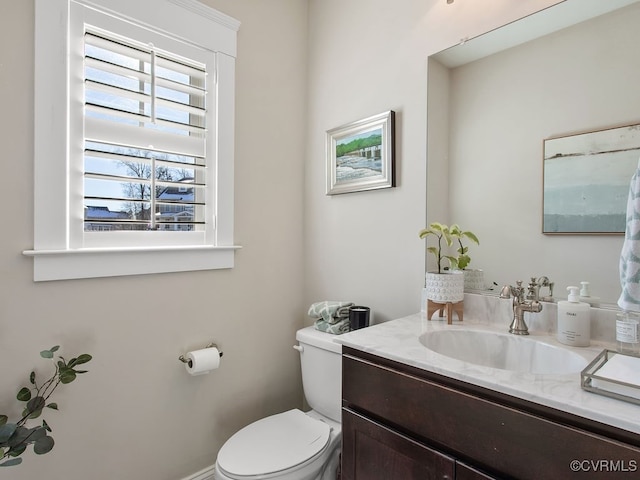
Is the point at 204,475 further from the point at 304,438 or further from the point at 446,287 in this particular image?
the point at 446,287

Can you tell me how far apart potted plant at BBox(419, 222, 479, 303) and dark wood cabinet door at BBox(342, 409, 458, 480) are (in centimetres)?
50

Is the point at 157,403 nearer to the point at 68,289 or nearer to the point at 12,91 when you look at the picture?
the point at 68,289

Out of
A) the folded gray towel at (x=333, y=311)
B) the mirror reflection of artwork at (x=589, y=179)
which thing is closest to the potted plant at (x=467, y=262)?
the mirror reflection of artwork at (x=589, y=179)

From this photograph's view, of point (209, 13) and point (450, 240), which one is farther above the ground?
point (209, 13)

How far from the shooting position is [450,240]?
53.2 inches

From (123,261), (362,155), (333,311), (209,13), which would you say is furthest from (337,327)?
(209,13)

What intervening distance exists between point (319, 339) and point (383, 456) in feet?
2.10

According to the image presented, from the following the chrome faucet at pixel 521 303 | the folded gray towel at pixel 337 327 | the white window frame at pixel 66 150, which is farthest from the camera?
the folded gray towel at pixel 337 327

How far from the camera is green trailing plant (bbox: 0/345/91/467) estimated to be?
1020 mm

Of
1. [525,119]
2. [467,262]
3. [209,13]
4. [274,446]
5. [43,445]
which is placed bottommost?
[274,446]

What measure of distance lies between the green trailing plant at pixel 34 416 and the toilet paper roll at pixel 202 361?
1.25ft

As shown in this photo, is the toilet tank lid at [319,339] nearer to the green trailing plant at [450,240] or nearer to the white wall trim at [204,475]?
the green trailing plant at [450,240]

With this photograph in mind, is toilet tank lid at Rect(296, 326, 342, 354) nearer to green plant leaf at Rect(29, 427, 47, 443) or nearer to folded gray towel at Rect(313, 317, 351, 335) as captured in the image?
folded gray towel at Rect(313, 317, 351, 335)

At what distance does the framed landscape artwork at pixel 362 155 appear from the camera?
5.05ft
